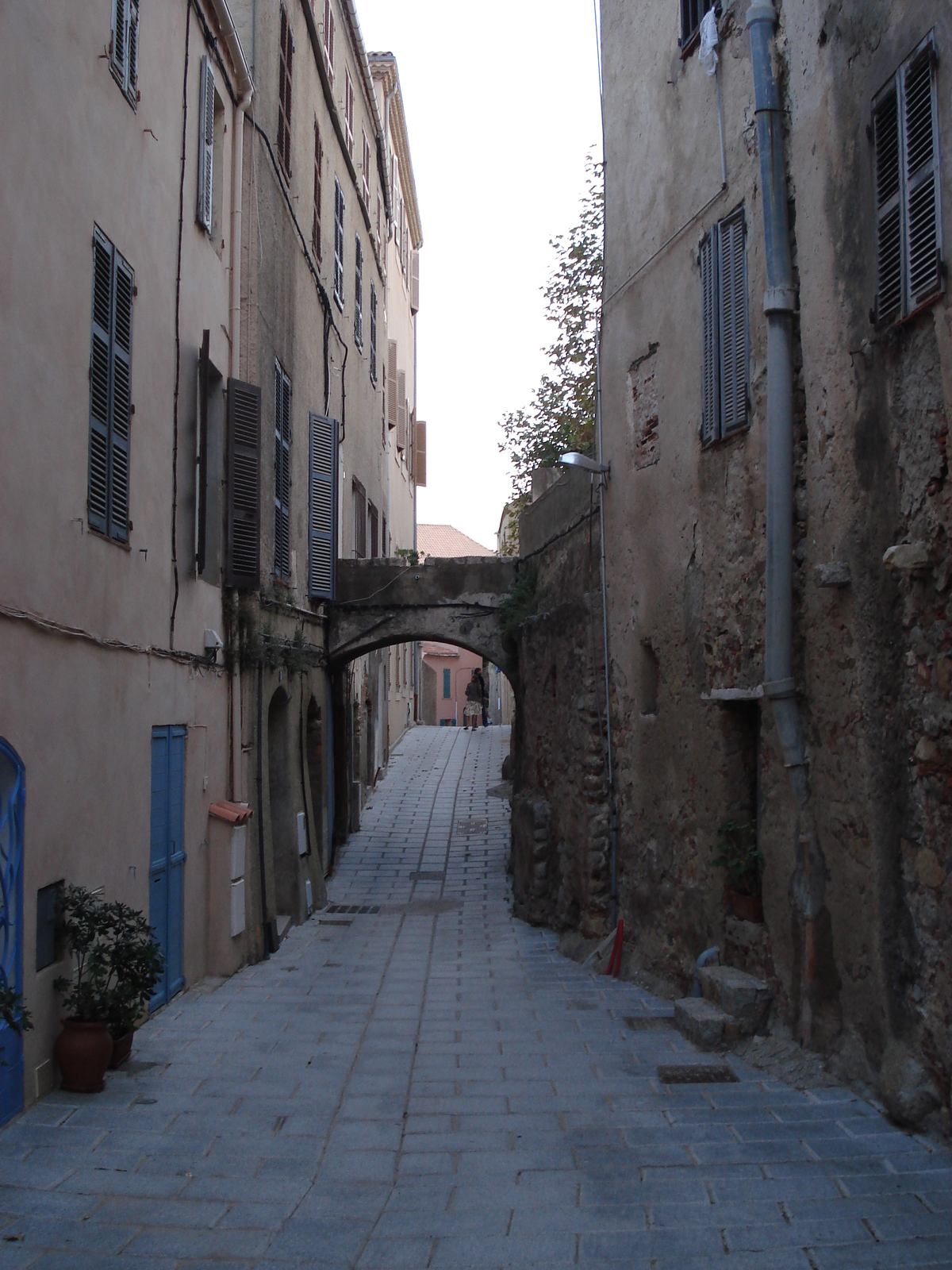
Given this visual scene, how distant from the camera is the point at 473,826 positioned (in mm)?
18578

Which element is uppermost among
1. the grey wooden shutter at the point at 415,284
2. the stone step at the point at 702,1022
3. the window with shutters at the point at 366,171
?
the grey wooden shutter at the point at 415,284

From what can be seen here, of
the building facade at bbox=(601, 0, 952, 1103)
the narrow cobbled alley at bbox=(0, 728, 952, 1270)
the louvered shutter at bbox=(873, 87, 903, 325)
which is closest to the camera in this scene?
the narrow cobbled alley at bbox=(0, 728, 952, 1270)

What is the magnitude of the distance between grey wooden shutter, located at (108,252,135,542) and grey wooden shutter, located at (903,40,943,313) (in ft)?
15.7

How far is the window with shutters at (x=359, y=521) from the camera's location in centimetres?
1830

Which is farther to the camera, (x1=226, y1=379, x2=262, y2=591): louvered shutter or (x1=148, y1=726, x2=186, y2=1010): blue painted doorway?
(x1=226, y1=379, x2=262, y2=591): louvered shutter

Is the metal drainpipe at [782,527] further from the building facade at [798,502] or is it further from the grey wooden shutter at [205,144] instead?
→ the grey wooden shutter at [205,144]

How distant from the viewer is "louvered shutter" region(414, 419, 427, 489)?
28.8 m

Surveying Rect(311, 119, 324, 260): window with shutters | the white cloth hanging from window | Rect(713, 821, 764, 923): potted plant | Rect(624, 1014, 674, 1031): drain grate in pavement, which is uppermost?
Rect(311, 119, 324, 260): window with shutters

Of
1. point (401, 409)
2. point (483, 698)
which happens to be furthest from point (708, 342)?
point (483, 698)

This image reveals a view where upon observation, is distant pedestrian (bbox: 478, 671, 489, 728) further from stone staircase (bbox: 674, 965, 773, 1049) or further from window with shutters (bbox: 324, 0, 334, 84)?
stone staircase (bbox: 674, 965, 773, 1049)

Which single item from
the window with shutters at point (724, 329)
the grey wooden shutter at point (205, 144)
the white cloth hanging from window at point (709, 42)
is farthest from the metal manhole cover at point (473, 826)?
the white cloth hanging from window at point (709, 42)

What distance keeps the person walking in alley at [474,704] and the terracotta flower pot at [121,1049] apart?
24.5m

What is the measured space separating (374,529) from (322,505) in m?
6.48

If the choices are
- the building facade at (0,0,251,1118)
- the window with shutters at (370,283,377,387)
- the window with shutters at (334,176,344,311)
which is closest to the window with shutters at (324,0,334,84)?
the window with shutters at (334,176,344,311)
